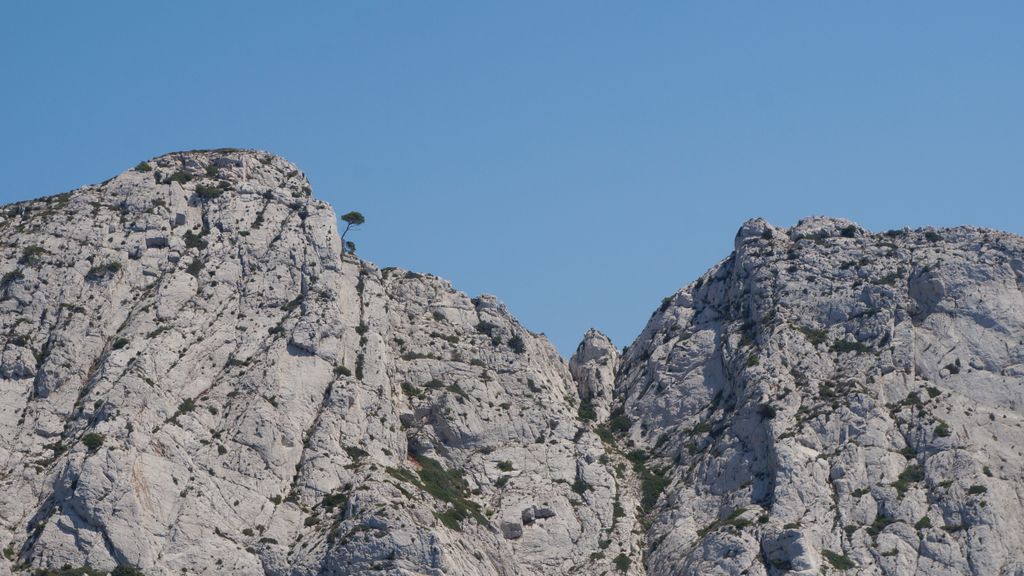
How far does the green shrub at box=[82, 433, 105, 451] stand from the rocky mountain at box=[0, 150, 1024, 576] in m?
0.15

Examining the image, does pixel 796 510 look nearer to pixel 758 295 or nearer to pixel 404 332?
pixel 758 295

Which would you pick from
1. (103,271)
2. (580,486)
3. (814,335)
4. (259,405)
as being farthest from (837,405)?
(103,271)

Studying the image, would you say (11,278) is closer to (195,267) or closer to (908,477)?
(195,267)

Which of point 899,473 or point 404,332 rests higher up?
point 404,332

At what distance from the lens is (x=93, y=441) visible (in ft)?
438

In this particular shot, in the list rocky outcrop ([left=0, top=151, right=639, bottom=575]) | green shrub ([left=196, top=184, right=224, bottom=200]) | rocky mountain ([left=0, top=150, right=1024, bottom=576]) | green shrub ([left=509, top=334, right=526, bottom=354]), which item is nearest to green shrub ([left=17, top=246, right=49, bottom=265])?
rocky outcrop ([left=0, top=151, right=639, bottom=575])

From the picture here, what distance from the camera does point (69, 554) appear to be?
420ft

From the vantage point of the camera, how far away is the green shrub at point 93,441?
133350mm

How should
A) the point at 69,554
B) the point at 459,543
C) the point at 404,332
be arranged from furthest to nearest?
the point at 404,332
the point at 459,543
the point at 69,554

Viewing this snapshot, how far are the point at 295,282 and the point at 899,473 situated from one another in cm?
5498

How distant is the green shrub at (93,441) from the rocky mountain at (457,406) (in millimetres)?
149

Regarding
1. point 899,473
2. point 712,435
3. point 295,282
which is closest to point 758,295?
point 712,435

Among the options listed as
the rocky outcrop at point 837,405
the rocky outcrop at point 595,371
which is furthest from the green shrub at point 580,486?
the rocky outcrop at point 595,371

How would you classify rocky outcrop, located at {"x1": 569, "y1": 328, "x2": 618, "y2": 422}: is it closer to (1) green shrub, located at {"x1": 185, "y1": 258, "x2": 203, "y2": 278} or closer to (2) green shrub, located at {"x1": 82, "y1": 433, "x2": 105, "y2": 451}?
(1) green shrub, located at {"x1": 185, "y1": 258, "x2": 203, "y2": 278}
